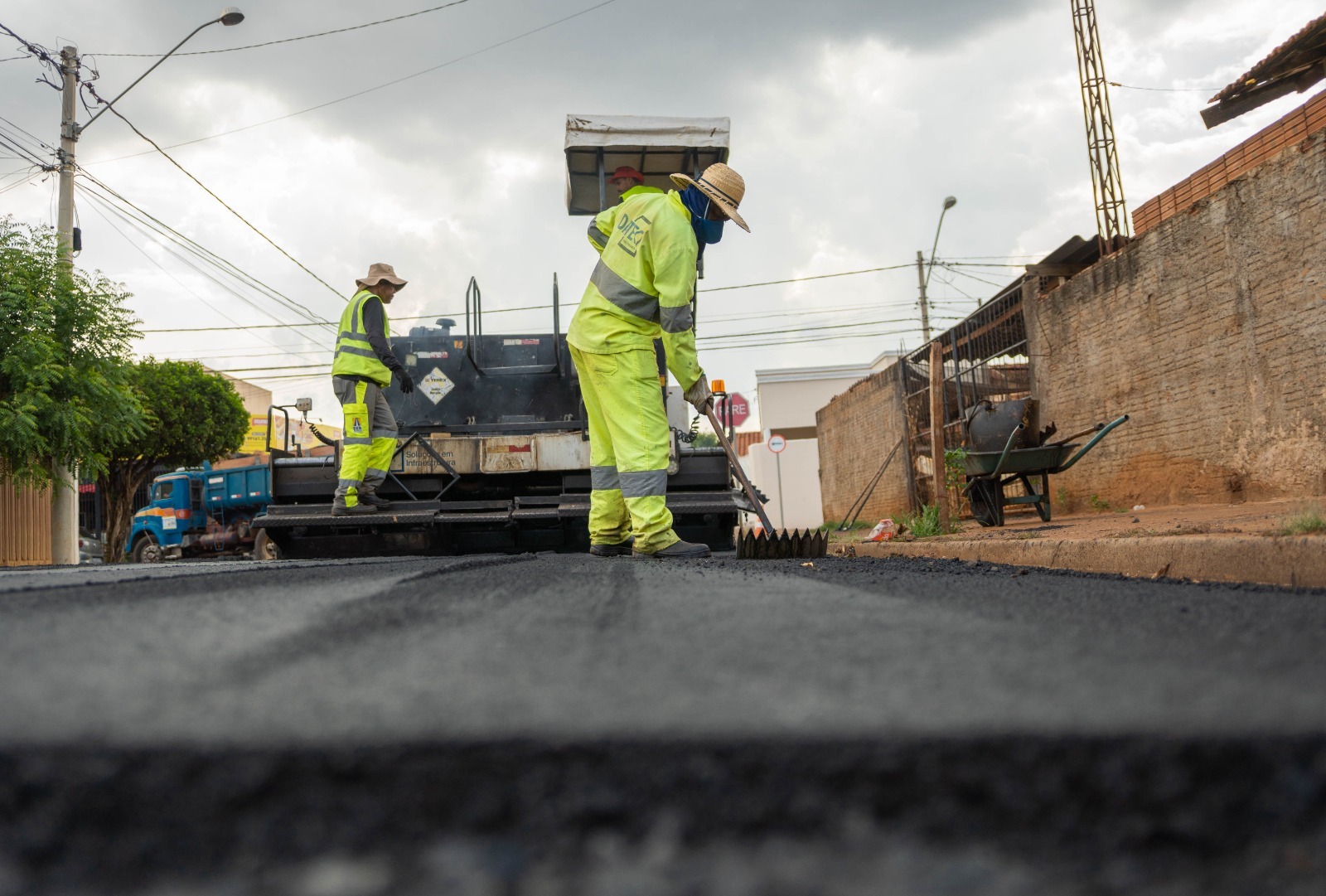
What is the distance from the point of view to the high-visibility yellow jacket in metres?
4.21

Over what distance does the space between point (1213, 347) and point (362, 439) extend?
6632 mm

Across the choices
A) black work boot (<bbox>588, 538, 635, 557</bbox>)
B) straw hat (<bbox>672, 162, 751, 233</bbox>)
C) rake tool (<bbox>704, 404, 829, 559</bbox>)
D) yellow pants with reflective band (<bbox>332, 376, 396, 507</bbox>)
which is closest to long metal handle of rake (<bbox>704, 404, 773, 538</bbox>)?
rake tool (<bbox>704, 404, 829, 559</bbox>)

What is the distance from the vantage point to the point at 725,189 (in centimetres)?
452

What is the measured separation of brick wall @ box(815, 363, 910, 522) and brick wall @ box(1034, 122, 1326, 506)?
485 cm

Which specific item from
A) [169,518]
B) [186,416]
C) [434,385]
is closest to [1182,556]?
[434,385]

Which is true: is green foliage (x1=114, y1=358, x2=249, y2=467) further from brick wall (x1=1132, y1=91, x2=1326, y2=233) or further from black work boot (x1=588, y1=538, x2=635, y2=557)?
brick wall (x1=1132, y1=91, x2=1326, y2=233)

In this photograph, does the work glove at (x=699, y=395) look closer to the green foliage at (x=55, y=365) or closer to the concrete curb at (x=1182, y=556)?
the concrete curb at (x=1182, y=556)

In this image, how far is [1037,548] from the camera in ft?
13.2

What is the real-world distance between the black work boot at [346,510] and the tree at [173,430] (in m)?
14.2

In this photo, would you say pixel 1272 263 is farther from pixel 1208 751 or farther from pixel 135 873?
pixel 135 873

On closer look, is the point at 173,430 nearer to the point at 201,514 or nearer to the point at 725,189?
the point at 201,514

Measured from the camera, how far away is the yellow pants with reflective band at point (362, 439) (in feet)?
19.8

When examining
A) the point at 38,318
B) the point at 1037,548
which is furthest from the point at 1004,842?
the point at 38,318

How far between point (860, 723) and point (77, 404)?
13211 mm
